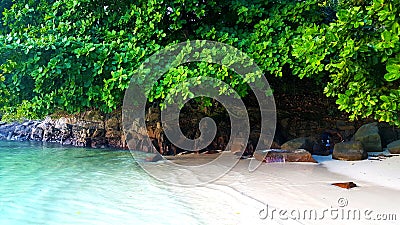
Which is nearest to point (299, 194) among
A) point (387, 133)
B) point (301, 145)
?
point (301, 145)

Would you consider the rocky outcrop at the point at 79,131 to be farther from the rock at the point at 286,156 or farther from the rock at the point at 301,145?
the rock at the point at 301,145

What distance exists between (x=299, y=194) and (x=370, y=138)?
4.63 metres

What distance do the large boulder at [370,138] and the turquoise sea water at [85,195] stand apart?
550cm

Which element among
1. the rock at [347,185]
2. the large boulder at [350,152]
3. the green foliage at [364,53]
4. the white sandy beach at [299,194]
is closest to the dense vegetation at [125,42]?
the green foliage at [364,53]

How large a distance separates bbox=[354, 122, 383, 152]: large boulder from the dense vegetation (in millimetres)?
1995

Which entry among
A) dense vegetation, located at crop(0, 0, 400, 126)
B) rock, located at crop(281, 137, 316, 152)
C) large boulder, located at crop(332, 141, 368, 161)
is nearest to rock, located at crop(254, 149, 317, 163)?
large boulder, located at crop(332, 141, 368, 161)

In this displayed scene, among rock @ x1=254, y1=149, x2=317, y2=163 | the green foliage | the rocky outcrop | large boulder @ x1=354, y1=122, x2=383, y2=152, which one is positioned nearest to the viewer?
the green foliage

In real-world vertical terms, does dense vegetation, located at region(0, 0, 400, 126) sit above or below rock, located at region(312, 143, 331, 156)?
above

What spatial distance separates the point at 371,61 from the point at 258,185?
7.78 ft

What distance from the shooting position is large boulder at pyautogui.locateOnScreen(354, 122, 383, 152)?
788 cm

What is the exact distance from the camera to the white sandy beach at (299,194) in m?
3.48

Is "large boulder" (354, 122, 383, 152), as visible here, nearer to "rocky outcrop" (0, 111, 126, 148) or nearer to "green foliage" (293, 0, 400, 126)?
"green foliage" (293, 0, 400, 126)

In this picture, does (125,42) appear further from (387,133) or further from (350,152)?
(387,133)

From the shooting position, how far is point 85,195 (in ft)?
14.9
